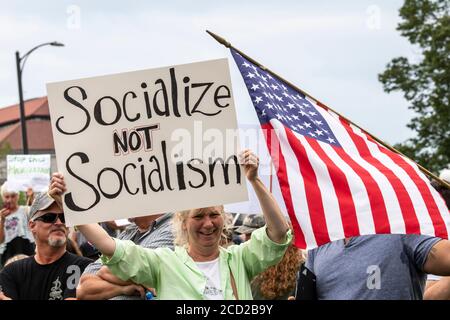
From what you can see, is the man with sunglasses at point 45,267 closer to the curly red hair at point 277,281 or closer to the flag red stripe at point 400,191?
the curly red hair at point 277,281

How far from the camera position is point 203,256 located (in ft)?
16.3

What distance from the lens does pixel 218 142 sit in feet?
16.4

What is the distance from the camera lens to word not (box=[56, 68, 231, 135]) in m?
5.09

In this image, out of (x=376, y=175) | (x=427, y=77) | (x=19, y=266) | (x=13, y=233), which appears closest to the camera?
(x=376, y=175)

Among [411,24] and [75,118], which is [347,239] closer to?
[75,118]

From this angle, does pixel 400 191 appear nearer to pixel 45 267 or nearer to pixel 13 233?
pixel 45 267

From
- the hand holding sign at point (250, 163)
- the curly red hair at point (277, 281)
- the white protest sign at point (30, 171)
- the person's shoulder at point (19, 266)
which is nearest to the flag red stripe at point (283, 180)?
the hand holding sign at point (250, 163)

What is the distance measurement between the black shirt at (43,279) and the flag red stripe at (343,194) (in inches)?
66.1

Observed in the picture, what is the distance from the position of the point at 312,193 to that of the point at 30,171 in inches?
419

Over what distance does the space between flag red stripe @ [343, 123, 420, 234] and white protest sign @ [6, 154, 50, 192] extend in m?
9.97

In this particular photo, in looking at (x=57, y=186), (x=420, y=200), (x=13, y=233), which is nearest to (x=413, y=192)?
(x=420, y=200)

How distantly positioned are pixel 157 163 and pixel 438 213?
1.37 metres

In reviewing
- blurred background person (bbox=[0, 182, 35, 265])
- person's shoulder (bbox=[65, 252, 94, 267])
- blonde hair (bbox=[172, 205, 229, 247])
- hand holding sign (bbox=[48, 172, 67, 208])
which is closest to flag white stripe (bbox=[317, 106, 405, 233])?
blonde hair (bbox=[172, 205, 229, 247])

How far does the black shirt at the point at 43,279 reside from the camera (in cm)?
605
